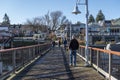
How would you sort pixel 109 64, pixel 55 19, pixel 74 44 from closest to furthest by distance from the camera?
1. pixel 109 64
2. pixel 74 44
3. pixel 55 19

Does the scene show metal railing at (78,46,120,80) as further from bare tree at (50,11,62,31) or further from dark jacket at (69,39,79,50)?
bare tree at (50,11,62,31)

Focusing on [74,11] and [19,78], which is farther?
[74,11]

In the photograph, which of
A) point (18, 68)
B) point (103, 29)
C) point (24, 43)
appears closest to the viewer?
point (18, 68)

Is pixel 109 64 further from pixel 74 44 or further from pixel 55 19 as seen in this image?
pixel 55 19

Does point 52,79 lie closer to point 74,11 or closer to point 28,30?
point 74,11

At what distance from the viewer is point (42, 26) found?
15300 cm

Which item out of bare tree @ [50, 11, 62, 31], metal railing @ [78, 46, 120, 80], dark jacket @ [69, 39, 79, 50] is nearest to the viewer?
metal railing @ [78, 46, 120, 80]

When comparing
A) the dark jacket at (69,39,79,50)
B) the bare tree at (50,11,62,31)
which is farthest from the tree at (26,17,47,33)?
the dark jacket at (69,39,79,50)

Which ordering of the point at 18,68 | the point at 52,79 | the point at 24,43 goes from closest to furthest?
the point at 52,79, the point at 18,68, the point at 24,43

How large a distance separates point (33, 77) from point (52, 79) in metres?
1.08

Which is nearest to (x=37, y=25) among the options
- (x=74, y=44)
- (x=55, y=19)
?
(x=55, y=19)

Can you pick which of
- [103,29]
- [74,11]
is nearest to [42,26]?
[103,29]

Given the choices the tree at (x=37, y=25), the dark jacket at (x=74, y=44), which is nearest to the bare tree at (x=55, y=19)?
the tree at (x=37, y=25)

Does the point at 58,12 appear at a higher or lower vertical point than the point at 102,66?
higher
